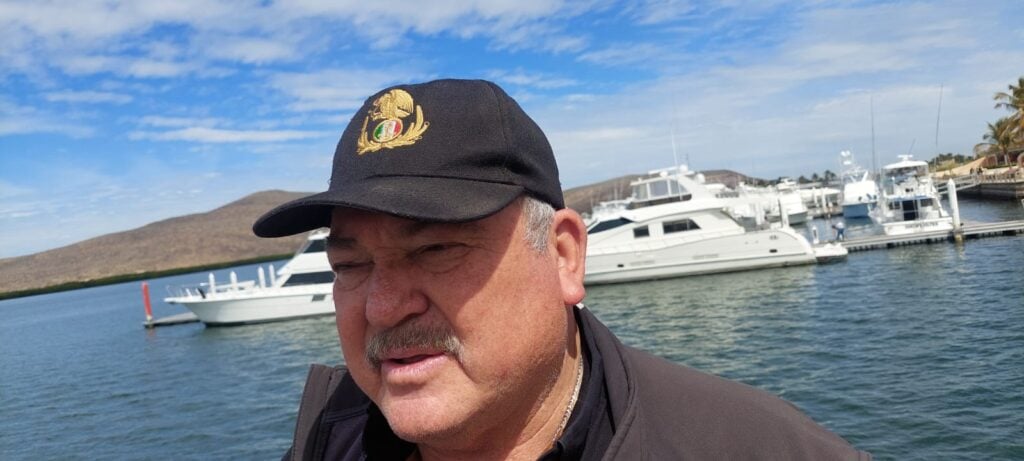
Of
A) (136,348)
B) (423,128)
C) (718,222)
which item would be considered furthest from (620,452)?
(136,348)

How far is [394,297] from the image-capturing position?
1.24 metres

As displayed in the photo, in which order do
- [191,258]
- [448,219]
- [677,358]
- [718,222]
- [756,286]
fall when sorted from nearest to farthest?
[448,219] → [677,358] → [756,286] → [718,222] → [191,258]

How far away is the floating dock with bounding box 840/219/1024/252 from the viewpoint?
92.6 feet

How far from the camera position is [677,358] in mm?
14891

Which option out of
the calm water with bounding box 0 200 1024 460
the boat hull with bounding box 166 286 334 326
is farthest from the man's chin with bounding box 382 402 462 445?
the boat hull with bounding box 166 286 334 326

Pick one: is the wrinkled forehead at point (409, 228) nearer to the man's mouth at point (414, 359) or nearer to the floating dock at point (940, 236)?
the man's mouth at point (414, 359)

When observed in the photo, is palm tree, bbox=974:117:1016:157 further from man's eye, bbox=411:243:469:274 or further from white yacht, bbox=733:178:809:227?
man's eye, bbox=411:243:469:274

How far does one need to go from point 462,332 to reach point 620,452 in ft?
1.23

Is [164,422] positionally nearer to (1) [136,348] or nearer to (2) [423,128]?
(1) [136,348]

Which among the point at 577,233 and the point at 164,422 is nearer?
Result: the point at 577,233

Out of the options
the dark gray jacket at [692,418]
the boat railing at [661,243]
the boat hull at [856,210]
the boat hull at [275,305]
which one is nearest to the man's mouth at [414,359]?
the dark gray jacket at [692,418]

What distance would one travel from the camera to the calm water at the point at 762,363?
32.7 ft

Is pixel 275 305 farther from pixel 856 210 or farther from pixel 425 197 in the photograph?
pixel 856 210

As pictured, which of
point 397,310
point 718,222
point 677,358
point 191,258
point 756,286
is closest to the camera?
point 397,310
